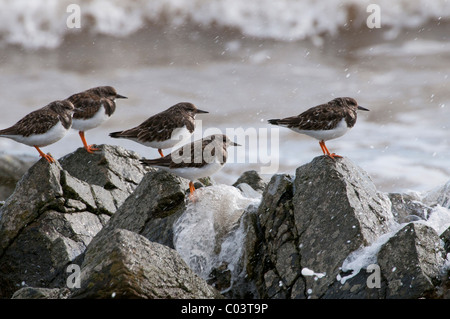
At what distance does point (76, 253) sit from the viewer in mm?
13180

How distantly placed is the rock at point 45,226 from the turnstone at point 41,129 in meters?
0.58

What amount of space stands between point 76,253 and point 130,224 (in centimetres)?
138

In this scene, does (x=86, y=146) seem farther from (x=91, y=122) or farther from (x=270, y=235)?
(x=270, y=235)

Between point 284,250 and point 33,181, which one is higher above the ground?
point 33,181

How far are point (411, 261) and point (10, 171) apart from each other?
61.5 feet

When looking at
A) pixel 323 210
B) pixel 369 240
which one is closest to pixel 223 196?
pixel 323 210

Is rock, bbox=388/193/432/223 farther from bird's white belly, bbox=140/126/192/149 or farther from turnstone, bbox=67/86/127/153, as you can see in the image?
turnstone, bbox=67/86/127/153

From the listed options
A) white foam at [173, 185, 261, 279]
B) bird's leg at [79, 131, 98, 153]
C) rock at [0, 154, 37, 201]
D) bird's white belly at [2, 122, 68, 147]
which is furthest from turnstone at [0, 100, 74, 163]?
rock at [0, 154, 37, 201]

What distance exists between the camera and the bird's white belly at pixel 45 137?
1352 cm

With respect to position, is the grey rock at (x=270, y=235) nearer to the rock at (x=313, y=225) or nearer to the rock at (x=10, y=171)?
the rock at (x=313, y=225)

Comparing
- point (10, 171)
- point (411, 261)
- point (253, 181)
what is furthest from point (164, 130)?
point (10, 171)

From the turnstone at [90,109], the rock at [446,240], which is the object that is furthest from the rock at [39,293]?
the turnstone at [90,109]

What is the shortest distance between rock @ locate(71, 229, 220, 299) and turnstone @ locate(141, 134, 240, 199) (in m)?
3.02
